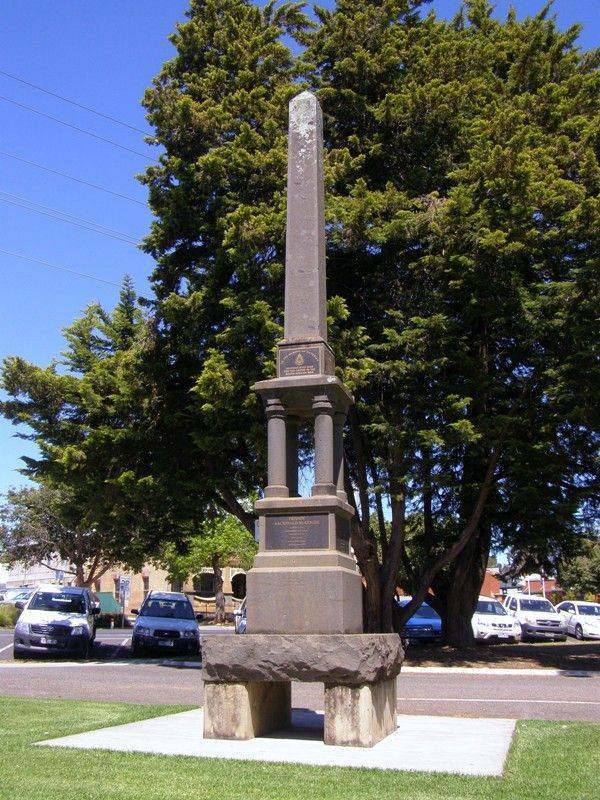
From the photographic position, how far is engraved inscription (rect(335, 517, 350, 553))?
29.7ft

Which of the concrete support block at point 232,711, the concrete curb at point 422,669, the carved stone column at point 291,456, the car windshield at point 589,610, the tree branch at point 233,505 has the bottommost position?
the concrete curb at point 422,669

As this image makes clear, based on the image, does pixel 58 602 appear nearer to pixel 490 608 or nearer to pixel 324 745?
pixel 490 608

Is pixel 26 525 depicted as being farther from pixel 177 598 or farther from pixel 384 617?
pixel 384 617

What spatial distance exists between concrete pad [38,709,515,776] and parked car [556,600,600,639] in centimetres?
2536

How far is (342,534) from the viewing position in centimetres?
936

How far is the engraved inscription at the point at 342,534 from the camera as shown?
9.04m

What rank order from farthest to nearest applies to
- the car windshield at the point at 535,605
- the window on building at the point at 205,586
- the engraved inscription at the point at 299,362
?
→ the window on building at the point at 205,586 < the car windshield at the point at 535,605 < the engraved inscription at the point at 299,362

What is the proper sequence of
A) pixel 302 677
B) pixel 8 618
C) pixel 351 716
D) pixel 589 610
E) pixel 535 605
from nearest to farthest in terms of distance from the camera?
pixel 351 716, pixel 302 677, pixel 535 605, pixel 589 610, pixel 8 618

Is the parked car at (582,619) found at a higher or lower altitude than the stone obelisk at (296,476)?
lower

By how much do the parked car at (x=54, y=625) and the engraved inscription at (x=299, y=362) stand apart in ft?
47.8

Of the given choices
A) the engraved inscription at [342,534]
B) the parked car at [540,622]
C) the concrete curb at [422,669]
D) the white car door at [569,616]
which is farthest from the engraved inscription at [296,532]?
the white car door at [569,616]

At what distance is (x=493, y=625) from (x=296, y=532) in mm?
21890

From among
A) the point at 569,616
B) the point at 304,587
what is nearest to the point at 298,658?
the point at 304,587

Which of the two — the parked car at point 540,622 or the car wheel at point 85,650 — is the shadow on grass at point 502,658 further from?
the car wheel at point 85,650
